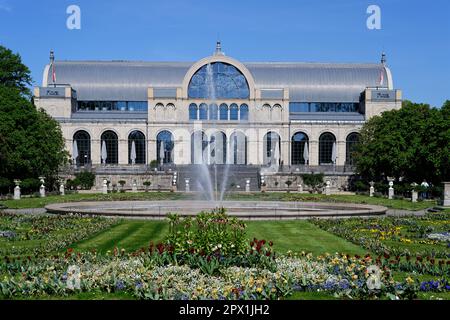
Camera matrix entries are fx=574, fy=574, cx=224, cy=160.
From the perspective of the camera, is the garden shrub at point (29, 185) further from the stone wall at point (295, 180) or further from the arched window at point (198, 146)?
the arched window at point (198, 146)

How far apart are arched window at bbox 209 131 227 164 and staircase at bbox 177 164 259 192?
4.12 metres

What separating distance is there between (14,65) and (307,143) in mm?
43745

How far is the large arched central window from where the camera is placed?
8700cm

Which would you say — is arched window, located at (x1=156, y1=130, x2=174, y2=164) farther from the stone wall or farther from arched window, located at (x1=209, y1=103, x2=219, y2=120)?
the stone wall

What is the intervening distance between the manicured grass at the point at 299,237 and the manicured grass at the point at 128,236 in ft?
13.0

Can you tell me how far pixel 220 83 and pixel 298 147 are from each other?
51.3 feet

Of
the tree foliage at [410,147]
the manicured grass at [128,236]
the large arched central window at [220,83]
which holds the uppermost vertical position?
the large arched central window at [220,83]

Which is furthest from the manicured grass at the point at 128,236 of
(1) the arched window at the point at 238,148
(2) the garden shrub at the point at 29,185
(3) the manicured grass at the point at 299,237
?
(1) the arched window at the point at 238,148

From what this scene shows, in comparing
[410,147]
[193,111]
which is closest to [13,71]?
[193,111]

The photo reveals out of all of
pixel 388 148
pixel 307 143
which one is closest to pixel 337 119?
pixel 307 143

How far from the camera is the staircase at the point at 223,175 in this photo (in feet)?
225

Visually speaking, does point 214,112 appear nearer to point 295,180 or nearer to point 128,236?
point 295,180

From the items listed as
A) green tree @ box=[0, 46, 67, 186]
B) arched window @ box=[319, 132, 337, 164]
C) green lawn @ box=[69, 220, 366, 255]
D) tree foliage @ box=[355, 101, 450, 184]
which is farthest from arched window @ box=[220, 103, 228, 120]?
green lawn @ box=[69, 220, 366, 255]

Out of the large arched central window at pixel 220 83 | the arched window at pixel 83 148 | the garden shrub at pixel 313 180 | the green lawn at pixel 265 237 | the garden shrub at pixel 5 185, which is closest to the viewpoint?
the green lawn at pixel 265 237
